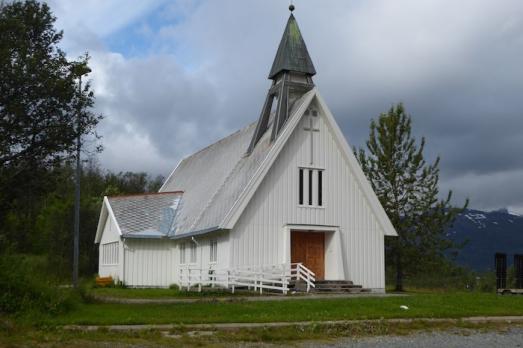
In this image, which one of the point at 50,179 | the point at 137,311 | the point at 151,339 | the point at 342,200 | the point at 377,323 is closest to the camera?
the point at 151,339

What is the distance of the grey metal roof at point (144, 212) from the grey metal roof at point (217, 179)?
2.25 ft

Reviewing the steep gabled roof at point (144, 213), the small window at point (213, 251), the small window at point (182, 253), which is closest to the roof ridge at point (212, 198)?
the small window at point (213, 251)

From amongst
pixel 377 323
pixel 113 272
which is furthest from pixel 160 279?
pixel 377 323

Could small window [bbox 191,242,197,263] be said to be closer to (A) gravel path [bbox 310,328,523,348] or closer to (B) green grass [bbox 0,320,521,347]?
(B) green grass [bbox 0,320,521,347]

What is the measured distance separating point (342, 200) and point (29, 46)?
14.8 metres

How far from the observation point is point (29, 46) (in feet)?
60.1

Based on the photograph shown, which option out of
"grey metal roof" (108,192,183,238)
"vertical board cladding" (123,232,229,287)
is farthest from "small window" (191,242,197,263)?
"grey metal roof" (108,192,183,238)

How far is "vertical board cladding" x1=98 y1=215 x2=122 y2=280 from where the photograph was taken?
35.2 m

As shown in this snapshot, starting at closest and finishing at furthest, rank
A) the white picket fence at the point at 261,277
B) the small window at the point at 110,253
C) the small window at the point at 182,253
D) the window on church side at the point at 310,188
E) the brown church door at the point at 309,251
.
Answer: the white picket fence at the point at 261,277
the window on church side at the point at 310,188
the brown church door at the point at 309,251
the small window at the point at 182,253
the small window at the point at 110,253

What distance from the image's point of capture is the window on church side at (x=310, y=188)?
28516 millimetres

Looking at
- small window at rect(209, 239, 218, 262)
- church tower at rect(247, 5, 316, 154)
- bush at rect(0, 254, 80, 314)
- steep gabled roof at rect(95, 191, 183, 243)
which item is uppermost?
church tower at rect(247, 5, 316, 154)

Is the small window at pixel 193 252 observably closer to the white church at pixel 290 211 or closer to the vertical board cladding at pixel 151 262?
the white church at pixel 290 211

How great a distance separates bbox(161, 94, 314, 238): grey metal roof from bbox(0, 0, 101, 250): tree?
9385 millimetres

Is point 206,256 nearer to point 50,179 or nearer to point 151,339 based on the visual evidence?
point 50,179
